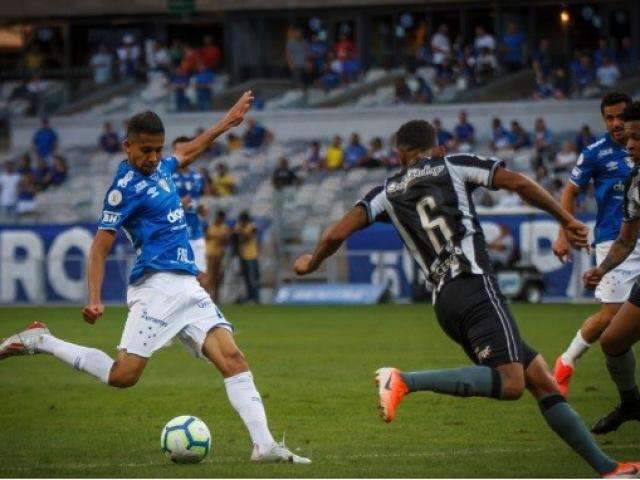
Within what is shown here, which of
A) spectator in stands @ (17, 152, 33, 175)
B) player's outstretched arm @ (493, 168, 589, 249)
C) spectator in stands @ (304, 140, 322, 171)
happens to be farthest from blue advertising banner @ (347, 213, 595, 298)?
player's outstretched arm @ (493, 168, 589, 249)

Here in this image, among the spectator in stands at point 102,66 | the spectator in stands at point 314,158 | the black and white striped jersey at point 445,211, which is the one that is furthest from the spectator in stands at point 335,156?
the black and white striped jersey at point 445,211

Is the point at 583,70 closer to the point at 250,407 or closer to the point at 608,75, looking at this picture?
the point at 608,75

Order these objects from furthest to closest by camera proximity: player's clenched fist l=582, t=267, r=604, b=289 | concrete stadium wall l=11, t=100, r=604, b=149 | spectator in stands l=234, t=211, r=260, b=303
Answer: concrete stadium wall l=11, t=100, r=604, b=149 → spectator in stands l=234, t=211, r=260, b=303 → player's clenched fist l=582, t=267, r=604, b=289

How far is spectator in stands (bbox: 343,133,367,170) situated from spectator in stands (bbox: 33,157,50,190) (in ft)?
27.6

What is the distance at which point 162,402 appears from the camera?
1373cm

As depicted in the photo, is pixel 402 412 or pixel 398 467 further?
pixel 402 412

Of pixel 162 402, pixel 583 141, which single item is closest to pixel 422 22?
pixel 583 141

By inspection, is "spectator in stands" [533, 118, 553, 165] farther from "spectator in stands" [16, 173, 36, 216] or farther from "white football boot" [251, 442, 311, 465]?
"white football boot" [251, 442, 311, 465]

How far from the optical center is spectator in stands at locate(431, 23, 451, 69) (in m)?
38.6

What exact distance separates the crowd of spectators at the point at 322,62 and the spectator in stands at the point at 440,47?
7.53ft

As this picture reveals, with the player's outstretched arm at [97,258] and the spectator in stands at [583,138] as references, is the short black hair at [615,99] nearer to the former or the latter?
the player's outstretched arm at [97,258]

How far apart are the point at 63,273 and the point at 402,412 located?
66.8 feet

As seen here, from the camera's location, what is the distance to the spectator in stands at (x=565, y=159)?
102ft

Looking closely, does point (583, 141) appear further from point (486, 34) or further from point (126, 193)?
point (126, 193)
